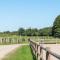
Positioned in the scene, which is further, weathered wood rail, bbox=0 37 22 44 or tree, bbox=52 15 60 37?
tree, bbox=52 15 60 37

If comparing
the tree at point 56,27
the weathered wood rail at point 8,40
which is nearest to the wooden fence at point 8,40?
the weathered wood rail at point 8,40

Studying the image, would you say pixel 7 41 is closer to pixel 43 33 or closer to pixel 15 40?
pixel 15 40

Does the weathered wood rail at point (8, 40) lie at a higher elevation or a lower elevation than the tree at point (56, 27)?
lower

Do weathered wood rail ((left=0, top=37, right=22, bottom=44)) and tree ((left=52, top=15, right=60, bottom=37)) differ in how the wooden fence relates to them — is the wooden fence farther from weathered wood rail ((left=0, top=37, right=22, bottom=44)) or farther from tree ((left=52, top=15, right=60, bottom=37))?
tree ((left=52, top=15, right=60, bottom=37))

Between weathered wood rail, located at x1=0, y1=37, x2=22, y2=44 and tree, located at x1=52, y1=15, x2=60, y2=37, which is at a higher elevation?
tree, located at x1=52, y1=15, x2=60, y2=37

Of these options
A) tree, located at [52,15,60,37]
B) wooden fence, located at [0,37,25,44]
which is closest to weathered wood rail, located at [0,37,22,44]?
wooden fence, located at [0,37,25,44]

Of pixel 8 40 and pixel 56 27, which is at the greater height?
pixel 56 27

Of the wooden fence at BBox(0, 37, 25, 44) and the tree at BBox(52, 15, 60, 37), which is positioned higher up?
the tree at BBox(52, 15, 60, 37)

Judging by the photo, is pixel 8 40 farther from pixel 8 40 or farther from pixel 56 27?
pixel 56 27

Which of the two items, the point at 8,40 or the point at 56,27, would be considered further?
the point at 56,27

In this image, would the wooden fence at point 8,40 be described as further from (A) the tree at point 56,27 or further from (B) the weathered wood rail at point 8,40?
(A) the tree at point 56,27

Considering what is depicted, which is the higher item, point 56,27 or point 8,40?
point 56,27

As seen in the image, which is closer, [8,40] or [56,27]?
[8,40]

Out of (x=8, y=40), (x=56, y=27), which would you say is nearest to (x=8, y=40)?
(x=8, y=40)
